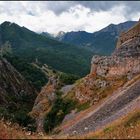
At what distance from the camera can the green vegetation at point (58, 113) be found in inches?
3211

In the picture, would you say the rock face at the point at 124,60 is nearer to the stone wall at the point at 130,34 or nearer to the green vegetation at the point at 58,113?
the stone wall at the point at 130,34

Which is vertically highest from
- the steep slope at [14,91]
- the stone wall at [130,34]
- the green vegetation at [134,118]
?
the stone wall at [130,34]

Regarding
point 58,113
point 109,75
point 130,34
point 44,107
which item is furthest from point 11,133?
point 44,107

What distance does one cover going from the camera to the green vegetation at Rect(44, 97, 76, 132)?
268 feet

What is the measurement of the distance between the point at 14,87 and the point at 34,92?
1329 cm

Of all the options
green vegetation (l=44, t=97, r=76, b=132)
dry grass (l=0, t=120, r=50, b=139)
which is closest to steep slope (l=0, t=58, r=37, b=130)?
green vegetation (l=44, t=97, r=76, b=132)

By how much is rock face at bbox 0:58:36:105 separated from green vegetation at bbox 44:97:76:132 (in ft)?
240

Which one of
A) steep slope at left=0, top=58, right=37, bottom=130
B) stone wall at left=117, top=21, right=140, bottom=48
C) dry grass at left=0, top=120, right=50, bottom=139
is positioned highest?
stone wall at left=117, top=21, right=140, bottom=48

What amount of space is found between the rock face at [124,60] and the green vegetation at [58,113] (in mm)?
8528

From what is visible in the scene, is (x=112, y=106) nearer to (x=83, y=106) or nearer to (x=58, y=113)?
(x=83, y=106)

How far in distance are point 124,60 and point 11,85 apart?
108 meters

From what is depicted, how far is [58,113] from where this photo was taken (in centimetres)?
8338

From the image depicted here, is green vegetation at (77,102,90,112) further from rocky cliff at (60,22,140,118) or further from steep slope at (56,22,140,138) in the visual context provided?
steep slope at (56,22,140,138)

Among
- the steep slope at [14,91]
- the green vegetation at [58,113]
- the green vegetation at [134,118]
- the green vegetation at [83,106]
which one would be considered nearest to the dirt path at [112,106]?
the green vegetation at [83,106]
